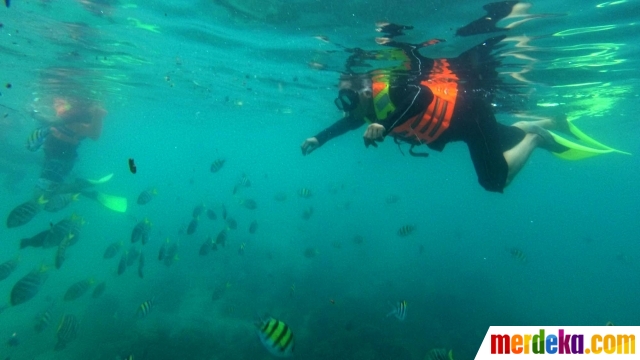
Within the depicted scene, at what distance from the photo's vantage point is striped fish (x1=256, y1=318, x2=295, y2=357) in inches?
182

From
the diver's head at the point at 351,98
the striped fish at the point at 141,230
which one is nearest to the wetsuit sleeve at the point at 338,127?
the diver's head at the point at 351,98

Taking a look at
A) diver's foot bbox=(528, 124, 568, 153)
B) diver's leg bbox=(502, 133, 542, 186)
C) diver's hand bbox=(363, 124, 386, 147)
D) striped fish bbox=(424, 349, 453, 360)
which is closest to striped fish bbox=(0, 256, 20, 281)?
diver's hand bbox=(363, 124, 386, 147)

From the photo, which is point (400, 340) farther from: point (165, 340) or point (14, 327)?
point (14, 327)

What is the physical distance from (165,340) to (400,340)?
8.64 m

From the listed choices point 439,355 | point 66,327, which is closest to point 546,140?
point 439,355

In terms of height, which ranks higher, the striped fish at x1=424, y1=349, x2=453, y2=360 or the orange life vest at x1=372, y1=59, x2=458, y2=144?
the orange life vest at x1=372, y1=59, x2=458, y2=144

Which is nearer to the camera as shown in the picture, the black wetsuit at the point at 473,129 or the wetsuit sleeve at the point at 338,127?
the black wetsuit at the point at 473,129

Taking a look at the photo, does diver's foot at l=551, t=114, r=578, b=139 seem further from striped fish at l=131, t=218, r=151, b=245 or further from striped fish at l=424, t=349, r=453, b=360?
striped fish at l=131, t=218, r=151, b=245

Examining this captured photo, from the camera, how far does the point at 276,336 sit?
4613mm

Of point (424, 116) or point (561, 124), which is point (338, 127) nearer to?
point (424, 116)

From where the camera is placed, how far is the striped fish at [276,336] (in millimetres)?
4613

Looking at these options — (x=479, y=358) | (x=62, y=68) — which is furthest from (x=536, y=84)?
(x=62, y=68)

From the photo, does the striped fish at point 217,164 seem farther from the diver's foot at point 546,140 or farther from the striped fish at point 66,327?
the diver's foot at point 546,140

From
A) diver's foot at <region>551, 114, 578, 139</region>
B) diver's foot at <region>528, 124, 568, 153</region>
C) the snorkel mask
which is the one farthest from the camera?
diver's foot at <region>551, 114, 578, 139</region>
